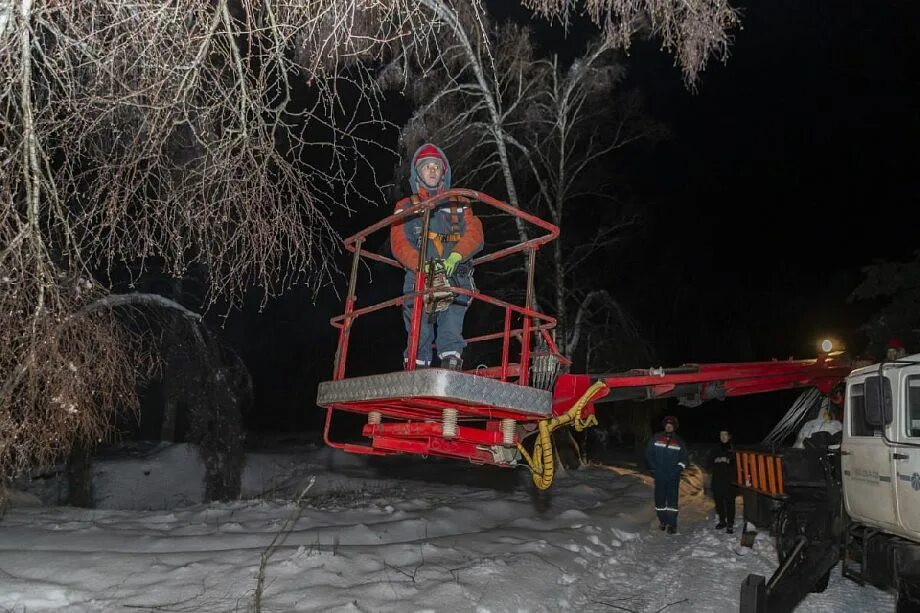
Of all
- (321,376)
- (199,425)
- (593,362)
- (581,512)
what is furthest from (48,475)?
(321,376)

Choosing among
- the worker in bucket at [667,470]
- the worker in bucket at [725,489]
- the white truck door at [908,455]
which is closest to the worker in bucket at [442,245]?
the white truck door at [908,455]

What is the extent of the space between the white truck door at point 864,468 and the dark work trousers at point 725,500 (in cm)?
417

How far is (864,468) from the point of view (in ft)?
21.3

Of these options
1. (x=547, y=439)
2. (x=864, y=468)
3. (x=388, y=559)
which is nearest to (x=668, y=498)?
(x=864, y=468)

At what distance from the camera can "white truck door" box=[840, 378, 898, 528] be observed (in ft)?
20.0

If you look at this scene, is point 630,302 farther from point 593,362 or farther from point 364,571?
point 364,571

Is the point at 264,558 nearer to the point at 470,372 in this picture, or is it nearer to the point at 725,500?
the point at 470,372

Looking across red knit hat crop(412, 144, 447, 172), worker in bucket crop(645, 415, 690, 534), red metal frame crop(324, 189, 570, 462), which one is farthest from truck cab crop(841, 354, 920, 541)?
worker in bucket crop(645, 415, 690, 534)

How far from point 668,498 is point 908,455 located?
19.2 feet

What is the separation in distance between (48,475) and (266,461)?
750 cm

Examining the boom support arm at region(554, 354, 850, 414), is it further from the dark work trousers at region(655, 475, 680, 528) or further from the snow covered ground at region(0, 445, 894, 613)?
the dark work trousers at region(655, 475, 680, 528)

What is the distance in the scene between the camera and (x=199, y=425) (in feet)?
44.3

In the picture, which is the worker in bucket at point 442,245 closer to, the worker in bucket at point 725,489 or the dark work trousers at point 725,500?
the worker in bucket at point 725,489

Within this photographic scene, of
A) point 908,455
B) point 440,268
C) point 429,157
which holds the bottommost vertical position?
point 908,455
